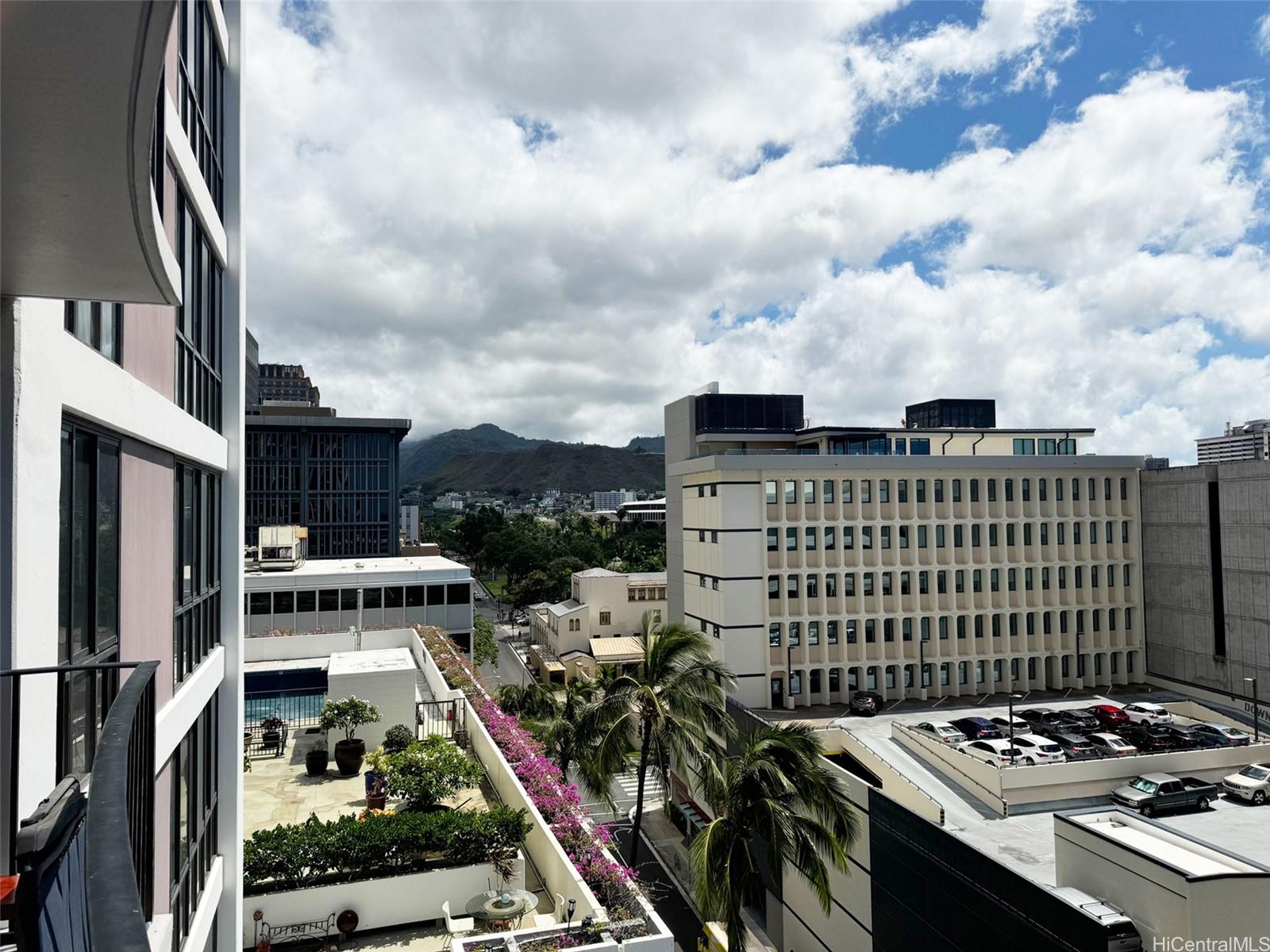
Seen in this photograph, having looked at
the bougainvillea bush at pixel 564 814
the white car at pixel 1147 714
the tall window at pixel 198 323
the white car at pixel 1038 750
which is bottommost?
the white car at pixel 1147 714

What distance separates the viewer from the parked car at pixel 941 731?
29.1m

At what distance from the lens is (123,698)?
2.80 meters

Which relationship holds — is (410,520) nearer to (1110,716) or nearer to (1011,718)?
(1011,718)

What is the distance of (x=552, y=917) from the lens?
12.0 m

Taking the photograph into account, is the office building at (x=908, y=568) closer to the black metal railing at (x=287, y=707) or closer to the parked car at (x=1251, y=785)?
the parked car at (x=1251, y=785)

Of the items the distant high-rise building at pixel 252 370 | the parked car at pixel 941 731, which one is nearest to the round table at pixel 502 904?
the parked car at pixel 941 731

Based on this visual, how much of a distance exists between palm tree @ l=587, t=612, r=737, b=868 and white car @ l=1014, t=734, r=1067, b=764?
12347 millimetres

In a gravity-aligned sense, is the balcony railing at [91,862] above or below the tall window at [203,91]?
below

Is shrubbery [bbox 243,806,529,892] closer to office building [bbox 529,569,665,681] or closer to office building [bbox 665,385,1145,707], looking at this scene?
office building [bbox 665,385,1145,707]

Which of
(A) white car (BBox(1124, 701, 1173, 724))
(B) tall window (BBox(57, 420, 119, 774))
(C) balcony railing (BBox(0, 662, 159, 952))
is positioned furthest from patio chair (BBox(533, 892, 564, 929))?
(A) white car (BBox(1124, 701, 1173, 724))

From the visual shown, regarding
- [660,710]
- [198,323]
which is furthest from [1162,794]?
[198,323]

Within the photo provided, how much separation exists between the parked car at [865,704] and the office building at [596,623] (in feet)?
77.6

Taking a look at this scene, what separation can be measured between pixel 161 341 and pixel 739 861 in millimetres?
13938

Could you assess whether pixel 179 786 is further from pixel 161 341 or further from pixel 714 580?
pixel 714 580
